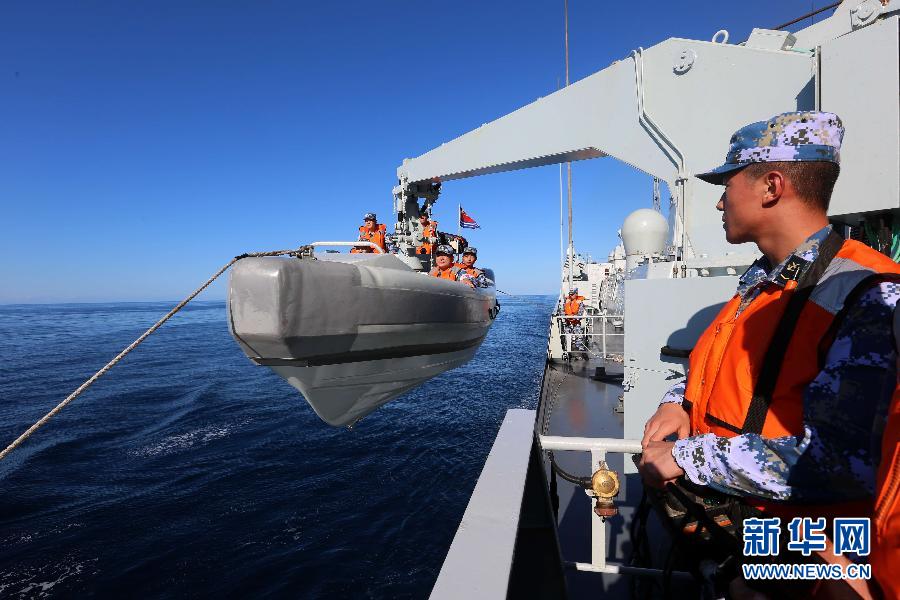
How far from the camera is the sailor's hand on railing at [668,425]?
123cm

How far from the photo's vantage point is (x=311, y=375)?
3654 millimetres

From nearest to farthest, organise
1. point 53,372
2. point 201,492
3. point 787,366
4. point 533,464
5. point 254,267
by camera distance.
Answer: point 787,366 < point 533,464 < point 254,267 < point 201,492 < point 53,372

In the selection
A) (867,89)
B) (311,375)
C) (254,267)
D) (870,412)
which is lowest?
(311,375)

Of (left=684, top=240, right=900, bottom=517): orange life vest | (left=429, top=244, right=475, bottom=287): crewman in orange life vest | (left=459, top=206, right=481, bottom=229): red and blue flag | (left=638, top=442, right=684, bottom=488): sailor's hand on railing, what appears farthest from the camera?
(left=459, top=206, right=481, bottom=229): red and blue flag

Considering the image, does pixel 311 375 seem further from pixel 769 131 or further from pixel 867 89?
pixel 867 89

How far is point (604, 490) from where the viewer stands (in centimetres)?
135

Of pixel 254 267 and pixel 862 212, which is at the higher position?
pixel 862 212

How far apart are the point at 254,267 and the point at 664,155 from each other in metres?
3.67

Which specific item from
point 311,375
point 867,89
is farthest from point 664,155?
point 311,375

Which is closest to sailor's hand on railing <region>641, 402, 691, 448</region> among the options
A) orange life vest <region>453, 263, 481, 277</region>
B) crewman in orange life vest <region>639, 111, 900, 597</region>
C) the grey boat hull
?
crewman in orange life vest <region>639, 111, 900, 597</region>

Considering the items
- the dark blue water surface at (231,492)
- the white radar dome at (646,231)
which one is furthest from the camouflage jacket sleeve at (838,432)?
the white radar dome at (646,231)

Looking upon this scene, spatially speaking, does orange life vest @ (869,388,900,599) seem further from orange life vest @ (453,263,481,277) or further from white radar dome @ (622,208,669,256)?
white radar dome @ (622,208,669,256)

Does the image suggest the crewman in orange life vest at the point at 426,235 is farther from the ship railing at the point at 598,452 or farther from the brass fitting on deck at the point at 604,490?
the brass fitting on deck at the point at 604,490

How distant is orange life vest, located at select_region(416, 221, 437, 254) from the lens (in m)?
8.18
